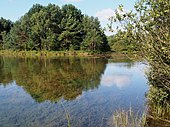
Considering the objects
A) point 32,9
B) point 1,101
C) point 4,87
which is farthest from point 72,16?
point 1,101

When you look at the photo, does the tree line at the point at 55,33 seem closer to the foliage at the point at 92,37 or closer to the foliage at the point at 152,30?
the foliage at the point at 92,37

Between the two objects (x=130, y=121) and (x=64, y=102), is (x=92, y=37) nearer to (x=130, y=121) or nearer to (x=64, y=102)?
(x=64, y=102)

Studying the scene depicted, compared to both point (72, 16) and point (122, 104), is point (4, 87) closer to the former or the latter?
point (122, 104)

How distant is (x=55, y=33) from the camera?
86.8m

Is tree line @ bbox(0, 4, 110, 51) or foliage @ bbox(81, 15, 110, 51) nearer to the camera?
foliage @ bbox(81, 15, 110, 51)

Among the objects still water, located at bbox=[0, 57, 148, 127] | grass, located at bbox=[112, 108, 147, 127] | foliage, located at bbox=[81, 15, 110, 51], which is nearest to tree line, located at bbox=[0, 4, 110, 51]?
foliage, located at bbox=[81, 15, 110, 51]

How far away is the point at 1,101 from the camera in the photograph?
64.8ft

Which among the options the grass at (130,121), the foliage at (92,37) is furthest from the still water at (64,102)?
the foliage at (92,37)

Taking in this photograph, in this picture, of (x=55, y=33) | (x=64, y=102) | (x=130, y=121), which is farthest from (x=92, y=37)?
(x=130, y=121)

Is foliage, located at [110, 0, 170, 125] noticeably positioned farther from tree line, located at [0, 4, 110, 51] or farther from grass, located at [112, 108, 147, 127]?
tree line, located at [0, 4, 110, 51]

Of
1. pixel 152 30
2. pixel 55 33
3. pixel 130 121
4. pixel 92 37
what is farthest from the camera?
pixel 55 33

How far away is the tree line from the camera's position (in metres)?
82.6

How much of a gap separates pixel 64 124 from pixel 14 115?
3.86 m

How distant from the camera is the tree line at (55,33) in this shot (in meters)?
82.6
